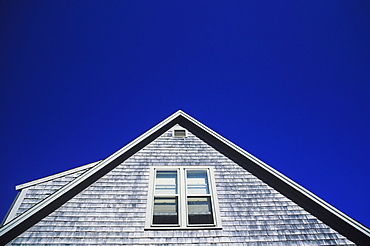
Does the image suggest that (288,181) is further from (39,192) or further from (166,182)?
(39,192)

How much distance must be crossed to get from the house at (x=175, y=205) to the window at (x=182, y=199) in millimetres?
26

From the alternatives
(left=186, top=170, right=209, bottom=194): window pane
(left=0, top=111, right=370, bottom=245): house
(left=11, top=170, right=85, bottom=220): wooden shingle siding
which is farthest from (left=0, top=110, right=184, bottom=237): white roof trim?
(left=186, top=170, right=209, bottom=194): window pane

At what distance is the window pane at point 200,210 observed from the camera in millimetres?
5695

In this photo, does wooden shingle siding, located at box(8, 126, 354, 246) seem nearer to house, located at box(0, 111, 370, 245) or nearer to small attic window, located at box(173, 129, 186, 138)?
house, located at box(0, 111, 370, 245)

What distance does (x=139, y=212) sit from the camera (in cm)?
570

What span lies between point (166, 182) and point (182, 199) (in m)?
0.79

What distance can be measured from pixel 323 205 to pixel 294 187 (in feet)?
2.57

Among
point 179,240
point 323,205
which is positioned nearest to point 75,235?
point 179,240

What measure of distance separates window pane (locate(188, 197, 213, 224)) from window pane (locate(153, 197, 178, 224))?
41 centimetres

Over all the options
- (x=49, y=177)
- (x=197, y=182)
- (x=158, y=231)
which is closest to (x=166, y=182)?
(x=197, y=182)

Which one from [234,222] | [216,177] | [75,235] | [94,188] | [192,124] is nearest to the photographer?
[75,235]

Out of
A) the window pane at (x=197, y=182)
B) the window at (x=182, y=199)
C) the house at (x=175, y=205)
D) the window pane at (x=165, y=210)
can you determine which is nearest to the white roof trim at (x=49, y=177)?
the house at (x=175, y=205)

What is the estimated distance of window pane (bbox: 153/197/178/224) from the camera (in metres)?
5.68

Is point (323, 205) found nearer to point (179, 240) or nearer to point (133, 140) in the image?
point (179, 240)
